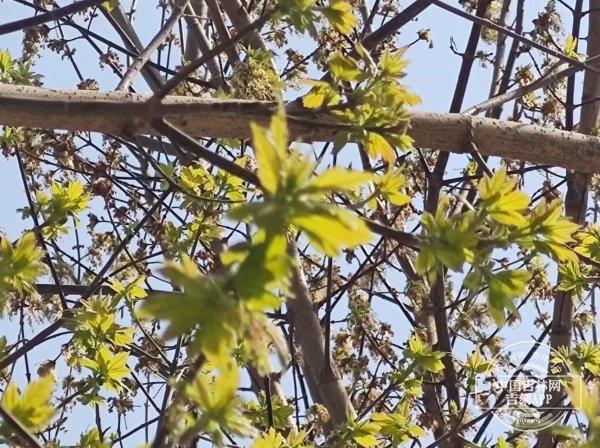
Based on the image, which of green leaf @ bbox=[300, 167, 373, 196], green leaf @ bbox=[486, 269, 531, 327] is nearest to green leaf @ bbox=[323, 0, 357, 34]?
green leaf @ bbox=[486, 269, 531, 327]

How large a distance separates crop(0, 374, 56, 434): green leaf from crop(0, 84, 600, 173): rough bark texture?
63cm

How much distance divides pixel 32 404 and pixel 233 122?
37.9 inches

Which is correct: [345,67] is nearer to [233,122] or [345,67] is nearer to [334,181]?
[233,122]

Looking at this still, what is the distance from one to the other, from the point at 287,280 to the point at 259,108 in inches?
32.0

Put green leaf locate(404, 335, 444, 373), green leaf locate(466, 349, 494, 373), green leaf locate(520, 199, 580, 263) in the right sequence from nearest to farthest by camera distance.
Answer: green leaf locate(520, 199, 580, 263), green leaf locate(404, 335, 444, 373), green leaf locate(466, 349, 494, 373)

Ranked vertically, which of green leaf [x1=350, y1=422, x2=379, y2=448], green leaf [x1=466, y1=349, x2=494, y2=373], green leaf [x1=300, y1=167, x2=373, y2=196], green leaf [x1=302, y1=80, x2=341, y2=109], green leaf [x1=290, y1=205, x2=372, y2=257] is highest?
green leaf [x1=466, y1=349, x2=494, y2=373]

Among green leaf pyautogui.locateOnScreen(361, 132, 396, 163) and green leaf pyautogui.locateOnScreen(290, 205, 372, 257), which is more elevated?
green leaf pyautogui.locateOnScreen(361, 132, 396, 163)

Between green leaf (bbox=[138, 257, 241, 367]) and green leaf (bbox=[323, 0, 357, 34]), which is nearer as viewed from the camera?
green leaf (bbox=[138, 257, 241, 367])

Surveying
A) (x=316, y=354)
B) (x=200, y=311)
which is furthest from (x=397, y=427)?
(x=200, y=311)

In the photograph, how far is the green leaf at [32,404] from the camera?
3.53 feet

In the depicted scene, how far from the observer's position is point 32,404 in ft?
A: 3.55

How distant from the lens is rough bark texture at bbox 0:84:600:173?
1570 millimetres

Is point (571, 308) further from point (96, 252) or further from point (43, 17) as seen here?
point (43, 17)

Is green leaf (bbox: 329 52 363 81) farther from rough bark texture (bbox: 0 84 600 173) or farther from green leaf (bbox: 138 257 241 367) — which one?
green leaf (bbox: 138 257 241 367)
